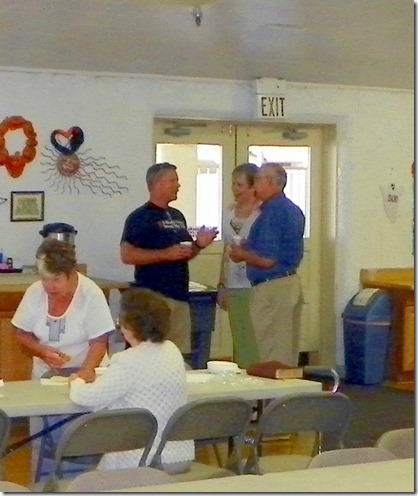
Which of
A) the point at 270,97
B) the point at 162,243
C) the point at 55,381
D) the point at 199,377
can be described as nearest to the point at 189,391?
the point at 199,377

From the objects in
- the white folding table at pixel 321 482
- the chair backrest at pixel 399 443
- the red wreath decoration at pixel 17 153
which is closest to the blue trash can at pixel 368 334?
the red wreath decoration at pixel 17 153

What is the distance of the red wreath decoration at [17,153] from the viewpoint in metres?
6.90

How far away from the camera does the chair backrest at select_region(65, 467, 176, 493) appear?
2846 millimetres

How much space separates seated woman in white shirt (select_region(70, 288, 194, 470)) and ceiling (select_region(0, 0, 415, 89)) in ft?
6.22

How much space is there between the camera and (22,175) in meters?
6.98

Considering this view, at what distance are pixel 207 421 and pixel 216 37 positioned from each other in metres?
3.42

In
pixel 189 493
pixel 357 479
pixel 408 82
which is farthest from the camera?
pixel 408 82

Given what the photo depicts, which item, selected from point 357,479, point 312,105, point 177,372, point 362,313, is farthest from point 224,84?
point 357,479

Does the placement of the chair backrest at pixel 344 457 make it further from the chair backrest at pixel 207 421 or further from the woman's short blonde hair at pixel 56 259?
the woman's short blonde hair at pixel 56 259

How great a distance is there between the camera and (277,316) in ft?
19.5

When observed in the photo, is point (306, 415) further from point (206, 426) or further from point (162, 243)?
point (162, 243)

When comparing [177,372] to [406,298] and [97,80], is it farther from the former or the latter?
[406,298]

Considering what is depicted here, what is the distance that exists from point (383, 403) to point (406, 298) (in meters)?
1.00

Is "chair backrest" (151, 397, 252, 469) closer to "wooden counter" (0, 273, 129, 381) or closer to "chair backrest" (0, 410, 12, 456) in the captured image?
"chair backrest" (0, 410, 12, 456)
